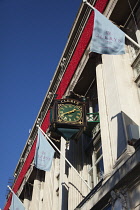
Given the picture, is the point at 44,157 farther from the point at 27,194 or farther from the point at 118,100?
the point at 27,194

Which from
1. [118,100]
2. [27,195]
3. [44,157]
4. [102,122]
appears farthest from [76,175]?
[27,195]

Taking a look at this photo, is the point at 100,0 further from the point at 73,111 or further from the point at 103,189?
the point at 103,189

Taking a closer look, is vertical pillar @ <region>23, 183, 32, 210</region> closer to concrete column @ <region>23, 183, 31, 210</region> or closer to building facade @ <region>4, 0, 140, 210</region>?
concrete column @ <region>23, 183, 31, 210</region>

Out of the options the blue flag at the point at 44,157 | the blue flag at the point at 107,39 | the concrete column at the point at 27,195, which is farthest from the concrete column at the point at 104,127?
the concrete column at the point at 27,195

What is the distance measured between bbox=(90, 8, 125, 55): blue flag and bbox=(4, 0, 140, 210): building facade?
241 cm

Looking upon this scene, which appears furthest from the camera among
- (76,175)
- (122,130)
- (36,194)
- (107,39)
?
(36,194)

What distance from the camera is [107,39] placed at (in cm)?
936

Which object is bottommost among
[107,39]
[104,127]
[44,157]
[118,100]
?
[44,157]

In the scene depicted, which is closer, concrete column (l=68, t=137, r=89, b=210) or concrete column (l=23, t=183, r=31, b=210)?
concrete column (l=68, t=137, r=89, b=210)

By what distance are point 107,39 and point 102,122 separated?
3.68 metres

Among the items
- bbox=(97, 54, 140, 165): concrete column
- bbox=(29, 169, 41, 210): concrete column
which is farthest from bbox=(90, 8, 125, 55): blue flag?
bbox=(29, 169, 41, 210): concrete column

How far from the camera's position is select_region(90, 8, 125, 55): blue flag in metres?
9.20

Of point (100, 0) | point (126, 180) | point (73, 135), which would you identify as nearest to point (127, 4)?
point (100, 0)

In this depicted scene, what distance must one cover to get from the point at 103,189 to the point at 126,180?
129 centimetres
